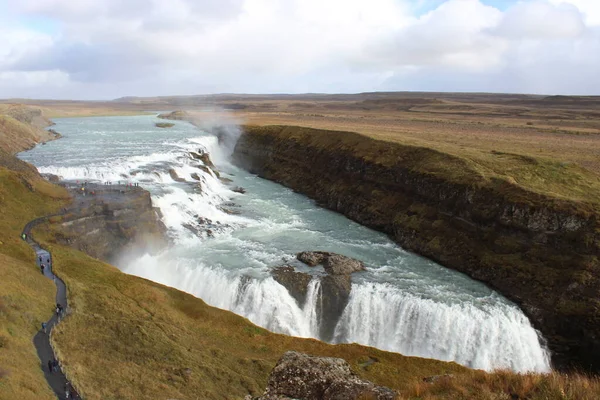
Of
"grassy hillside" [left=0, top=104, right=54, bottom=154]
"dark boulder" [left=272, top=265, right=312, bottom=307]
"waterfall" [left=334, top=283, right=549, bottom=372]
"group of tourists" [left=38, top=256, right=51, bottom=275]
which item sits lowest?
"waterfall" [left=334, top=283, right=549, bottom=372]

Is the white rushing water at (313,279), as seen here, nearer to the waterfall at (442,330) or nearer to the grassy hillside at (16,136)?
the waterfall at (442,330)

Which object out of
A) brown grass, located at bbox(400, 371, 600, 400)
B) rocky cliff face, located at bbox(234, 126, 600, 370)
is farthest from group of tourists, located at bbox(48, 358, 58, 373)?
rocky cliff face, located at bbox(234, 126, 600, 370)

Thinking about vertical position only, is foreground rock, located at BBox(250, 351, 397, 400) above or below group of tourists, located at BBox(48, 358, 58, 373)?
above

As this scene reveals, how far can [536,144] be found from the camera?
213 feet

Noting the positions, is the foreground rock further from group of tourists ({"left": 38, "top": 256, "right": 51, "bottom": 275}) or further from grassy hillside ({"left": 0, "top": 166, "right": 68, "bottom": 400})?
group of tourists ({"left": 38, "top": 256, "right": 51, "bottom": 275})

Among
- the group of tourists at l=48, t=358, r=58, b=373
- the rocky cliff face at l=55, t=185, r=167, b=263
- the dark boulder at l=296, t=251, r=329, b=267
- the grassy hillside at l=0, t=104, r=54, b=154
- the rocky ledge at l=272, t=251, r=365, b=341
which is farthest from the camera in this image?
the grassy hillside at l=0, t=104, r=54, b=154

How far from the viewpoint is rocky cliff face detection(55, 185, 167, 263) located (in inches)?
1436

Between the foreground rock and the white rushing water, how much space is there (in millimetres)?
19154

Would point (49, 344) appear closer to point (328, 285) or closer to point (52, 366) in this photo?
point (52, 366)

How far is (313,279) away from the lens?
3309cm

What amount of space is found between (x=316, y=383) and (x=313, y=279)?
71.8 ft

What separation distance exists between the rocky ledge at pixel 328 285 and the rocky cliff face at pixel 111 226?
13.6 meters

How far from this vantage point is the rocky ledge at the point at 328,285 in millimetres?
31531

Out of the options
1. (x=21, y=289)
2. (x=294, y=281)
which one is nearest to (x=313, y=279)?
(x=294, y=281)
